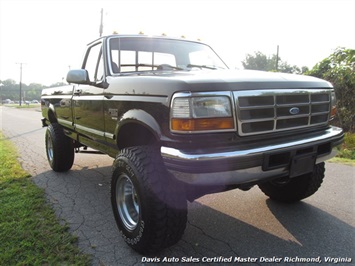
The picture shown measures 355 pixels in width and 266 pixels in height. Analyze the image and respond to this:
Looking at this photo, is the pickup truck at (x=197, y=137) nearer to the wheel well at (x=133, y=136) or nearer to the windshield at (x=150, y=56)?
the wheel well at (x=133, y=136)

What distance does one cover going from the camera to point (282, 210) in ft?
11.3

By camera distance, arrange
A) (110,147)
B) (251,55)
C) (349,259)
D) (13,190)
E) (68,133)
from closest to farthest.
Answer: (349,259) < (110,147) < (13,190) < (68,133) < (251,55)

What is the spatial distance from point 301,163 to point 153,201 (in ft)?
3.98

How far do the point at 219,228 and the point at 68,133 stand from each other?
286 cm

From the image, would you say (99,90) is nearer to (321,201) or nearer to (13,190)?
(13,190)

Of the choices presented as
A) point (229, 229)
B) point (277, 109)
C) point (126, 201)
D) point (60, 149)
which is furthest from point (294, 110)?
point (60, 149)

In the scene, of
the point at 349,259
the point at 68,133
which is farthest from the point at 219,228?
the point at 68,133

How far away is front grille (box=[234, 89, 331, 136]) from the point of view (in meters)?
2.18

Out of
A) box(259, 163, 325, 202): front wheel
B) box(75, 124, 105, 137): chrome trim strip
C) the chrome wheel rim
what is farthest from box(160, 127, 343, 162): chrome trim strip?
box(75, 124, 105, 137): chrome trim strip

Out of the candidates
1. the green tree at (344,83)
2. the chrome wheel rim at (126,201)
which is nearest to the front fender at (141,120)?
the chrome wheel rim at (126,201)

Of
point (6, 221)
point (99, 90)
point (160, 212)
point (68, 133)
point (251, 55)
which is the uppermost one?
point (251, 55)

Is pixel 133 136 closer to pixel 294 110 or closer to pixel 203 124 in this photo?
pixel 203 124

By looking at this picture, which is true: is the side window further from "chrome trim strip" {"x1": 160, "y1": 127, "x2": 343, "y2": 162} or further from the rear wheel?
"chrome trim strip" {"x1": 160, "y1": 127, "x2": 343, "y2": 162}

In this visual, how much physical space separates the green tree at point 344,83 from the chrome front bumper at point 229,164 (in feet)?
22.8
